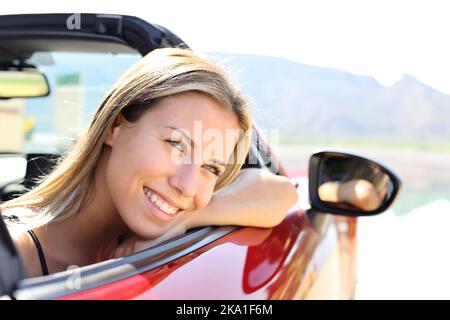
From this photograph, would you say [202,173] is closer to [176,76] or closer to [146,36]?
[176,76]

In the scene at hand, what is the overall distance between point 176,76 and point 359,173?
4.97 ft

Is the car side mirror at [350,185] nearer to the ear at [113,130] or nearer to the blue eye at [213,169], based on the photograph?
the blue eye at [213,169]

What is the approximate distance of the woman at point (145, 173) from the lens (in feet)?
6.06

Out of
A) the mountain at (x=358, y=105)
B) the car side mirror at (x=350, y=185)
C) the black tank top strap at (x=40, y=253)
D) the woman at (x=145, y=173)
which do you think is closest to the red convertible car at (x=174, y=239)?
the car side mirror at (x=350, y=185)

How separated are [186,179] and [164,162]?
3.5 inches

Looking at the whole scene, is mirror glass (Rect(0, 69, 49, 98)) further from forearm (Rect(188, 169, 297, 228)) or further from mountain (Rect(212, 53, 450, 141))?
mountain (Rect(212, 53, 450, 141))

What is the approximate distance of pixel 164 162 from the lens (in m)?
1.85

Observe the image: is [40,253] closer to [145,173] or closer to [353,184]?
[145,173]

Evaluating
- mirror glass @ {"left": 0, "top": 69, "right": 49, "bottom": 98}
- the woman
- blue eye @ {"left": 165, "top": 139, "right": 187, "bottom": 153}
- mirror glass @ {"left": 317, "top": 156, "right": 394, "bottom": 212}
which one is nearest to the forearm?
the woman

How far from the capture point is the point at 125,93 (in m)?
2.01

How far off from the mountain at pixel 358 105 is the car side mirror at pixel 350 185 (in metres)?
37.3

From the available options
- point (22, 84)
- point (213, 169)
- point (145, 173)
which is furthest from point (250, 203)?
point (22, 84)

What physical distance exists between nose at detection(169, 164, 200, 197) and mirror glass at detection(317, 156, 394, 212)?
47.5 inches
